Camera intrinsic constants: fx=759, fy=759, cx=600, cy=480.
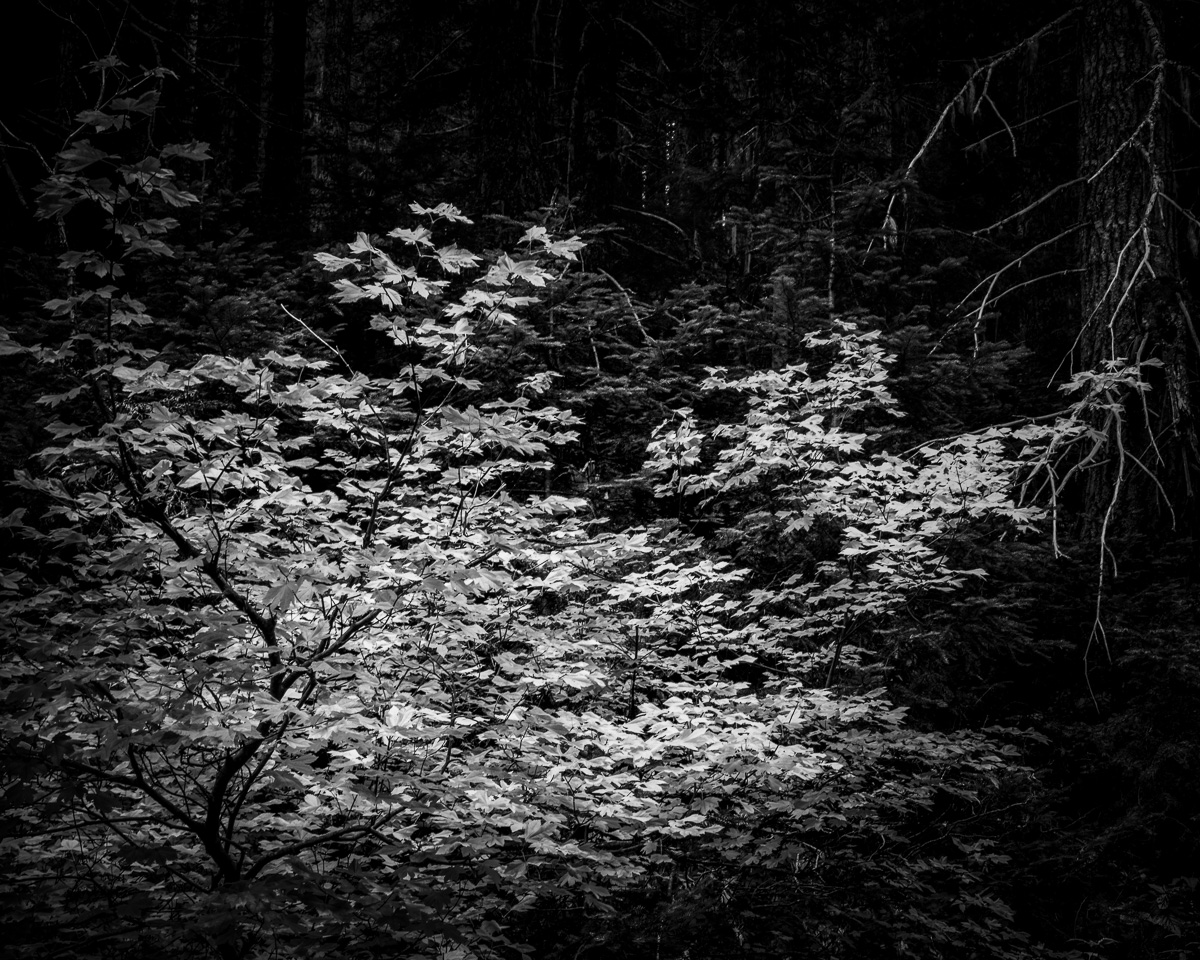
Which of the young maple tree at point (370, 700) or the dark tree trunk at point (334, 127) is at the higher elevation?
the dark tree trunk at point (334, 127)

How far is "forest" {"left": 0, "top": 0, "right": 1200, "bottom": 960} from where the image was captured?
2.80 meters

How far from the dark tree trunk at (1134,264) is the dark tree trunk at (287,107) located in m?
7.70

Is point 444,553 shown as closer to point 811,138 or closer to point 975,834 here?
point 975,834

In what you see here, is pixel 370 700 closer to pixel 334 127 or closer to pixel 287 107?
pixel 287 107

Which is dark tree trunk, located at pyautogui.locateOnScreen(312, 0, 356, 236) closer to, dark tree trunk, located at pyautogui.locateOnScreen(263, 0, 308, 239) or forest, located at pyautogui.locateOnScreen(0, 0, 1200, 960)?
forest, located at pyautogui.locateOnScreen(0, 0, 1200, 960)

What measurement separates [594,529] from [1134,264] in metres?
4.54

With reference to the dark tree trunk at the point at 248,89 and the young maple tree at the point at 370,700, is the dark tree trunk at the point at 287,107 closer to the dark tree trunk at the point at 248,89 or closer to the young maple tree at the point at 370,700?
the dark tree trunk at the point at 248,89

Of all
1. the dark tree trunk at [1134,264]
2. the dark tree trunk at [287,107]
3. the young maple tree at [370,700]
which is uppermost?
the dark tree trunk at [287,107]

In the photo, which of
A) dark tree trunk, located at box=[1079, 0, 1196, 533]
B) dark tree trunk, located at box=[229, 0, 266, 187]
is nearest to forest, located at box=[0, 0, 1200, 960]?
dark tree trunk, located at box=[1079, 0, 1196, 533]

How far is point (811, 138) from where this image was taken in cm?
830

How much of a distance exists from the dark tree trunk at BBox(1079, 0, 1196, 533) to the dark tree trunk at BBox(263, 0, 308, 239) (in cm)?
770

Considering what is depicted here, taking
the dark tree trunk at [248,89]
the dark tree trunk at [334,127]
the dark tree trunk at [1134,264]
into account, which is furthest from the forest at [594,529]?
the dark tree trunk at [248,89]

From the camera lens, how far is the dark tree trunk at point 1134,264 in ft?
17.7

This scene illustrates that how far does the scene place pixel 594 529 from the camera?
633cm
